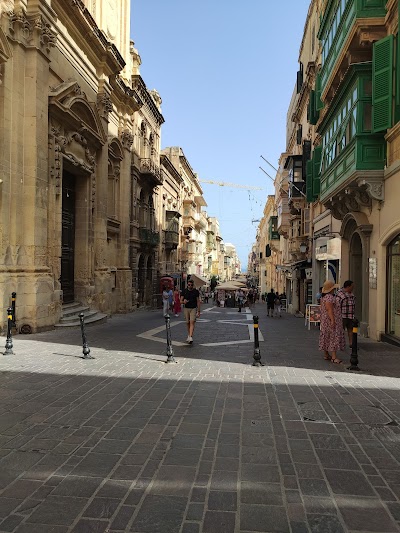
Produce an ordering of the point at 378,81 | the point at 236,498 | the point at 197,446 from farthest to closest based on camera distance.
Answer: the point at 378,81 → the point at 197,446 → the point at 236,498

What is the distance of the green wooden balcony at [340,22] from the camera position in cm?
1236

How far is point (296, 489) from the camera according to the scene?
367 cm

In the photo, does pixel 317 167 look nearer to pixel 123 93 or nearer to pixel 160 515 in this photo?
pixel 123 93

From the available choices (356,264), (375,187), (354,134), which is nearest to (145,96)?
(356,264)

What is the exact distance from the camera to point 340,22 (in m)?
14.6

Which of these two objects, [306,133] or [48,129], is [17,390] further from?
[306,133]

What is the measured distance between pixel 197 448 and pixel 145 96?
29817mm

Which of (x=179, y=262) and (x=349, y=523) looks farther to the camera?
(x=179, y=262)

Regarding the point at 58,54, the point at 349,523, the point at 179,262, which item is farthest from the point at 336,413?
the point at 179,262

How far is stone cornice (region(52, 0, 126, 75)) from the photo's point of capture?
1616 cm

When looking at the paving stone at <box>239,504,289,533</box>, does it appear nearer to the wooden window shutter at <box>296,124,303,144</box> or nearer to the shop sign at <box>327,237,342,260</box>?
the shop sign at <box>327,237,342,260</box>

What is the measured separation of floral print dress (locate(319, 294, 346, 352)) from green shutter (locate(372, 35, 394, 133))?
18.7 ft

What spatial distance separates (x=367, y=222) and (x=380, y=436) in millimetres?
10502

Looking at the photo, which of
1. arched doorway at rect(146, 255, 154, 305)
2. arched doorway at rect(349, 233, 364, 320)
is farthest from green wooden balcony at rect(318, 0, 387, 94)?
arched doorway at rect(146, 255, 154, 305)
